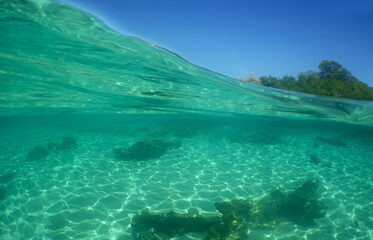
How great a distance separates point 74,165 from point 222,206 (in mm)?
11153

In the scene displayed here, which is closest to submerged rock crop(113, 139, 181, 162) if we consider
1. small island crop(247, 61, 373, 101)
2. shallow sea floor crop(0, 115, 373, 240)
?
shallow sea floor crop(0, 115, 373, 240)

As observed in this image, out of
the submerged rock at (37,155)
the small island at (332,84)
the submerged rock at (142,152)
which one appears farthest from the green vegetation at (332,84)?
the submerged rock at (37,155)

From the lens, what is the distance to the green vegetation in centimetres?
988

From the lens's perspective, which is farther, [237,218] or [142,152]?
[142,152]

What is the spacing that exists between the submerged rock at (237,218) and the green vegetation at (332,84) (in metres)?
6.04

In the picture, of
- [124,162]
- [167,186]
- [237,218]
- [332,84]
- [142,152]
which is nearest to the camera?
[237,218]

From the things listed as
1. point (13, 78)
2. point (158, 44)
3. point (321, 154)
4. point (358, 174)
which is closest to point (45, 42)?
point (158, 44)

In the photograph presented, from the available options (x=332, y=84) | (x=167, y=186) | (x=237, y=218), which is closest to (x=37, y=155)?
(x=167, y=186)

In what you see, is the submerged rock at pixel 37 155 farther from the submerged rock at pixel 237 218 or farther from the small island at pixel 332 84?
the small island at pixel 332 84

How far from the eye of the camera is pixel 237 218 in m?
6.63

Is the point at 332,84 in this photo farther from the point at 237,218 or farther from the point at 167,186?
the point at 167,186

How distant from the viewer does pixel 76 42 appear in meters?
7.95

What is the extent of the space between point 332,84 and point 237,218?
31.3 feet

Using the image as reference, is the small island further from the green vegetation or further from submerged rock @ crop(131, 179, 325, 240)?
submerged rock @ crop(131, 179, 325, 240)
